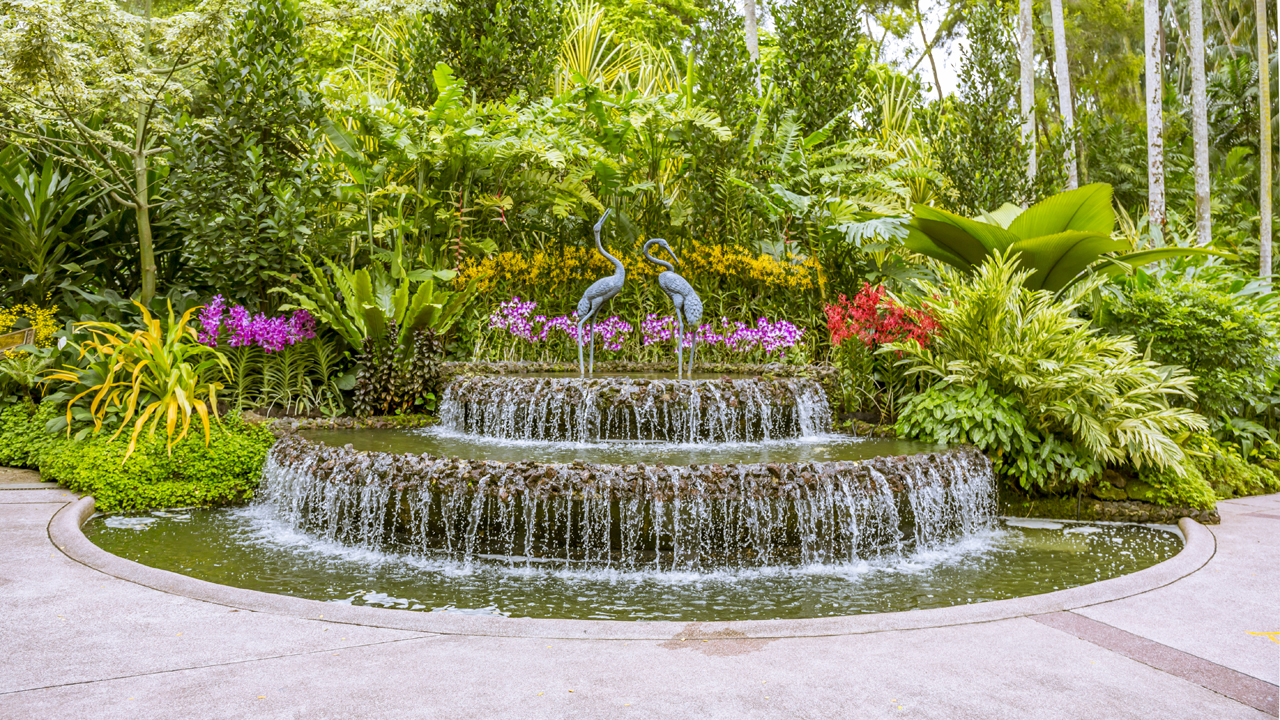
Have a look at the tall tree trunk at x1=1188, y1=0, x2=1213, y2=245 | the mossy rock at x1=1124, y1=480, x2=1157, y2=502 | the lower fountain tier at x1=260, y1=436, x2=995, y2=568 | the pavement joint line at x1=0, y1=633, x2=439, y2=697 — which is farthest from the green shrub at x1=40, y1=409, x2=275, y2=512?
the tall tree trunk at x1=1188, y1=0, x2=1213, y2=245

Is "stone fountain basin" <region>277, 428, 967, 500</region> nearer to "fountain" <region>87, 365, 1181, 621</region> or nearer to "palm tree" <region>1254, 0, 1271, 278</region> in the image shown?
"fountain" <region>87, 365, 1181, 621</region>

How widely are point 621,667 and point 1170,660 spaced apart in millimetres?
2026

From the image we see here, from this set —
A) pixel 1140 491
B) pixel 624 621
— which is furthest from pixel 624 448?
pixel 1140 491

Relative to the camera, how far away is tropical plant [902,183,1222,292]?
684cm

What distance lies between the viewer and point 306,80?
771 centimetres

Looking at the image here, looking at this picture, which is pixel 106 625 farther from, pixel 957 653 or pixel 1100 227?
pixel 1100 227

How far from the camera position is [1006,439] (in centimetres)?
575

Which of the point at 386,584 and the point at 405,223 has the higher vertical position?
the point at 405,223

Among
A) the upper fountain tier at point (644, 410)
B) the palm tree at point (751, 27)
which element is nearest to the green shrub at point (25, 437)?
the upper fountain tier at point (644, 410)

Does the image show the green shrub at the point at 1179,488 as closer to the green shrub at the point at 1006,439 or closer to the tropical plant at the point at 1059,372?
the tropical plant at the point at 1059,372

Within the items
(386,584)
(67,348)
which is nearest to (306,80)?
(67,348)

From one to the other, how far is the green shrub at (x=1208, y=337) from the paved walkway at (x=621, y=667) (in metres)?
3.71

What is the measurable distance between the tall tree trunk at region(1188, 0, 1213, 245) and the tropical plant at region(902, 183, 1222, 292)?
4395mm

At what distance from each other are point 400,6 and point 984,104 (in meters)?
6.88
